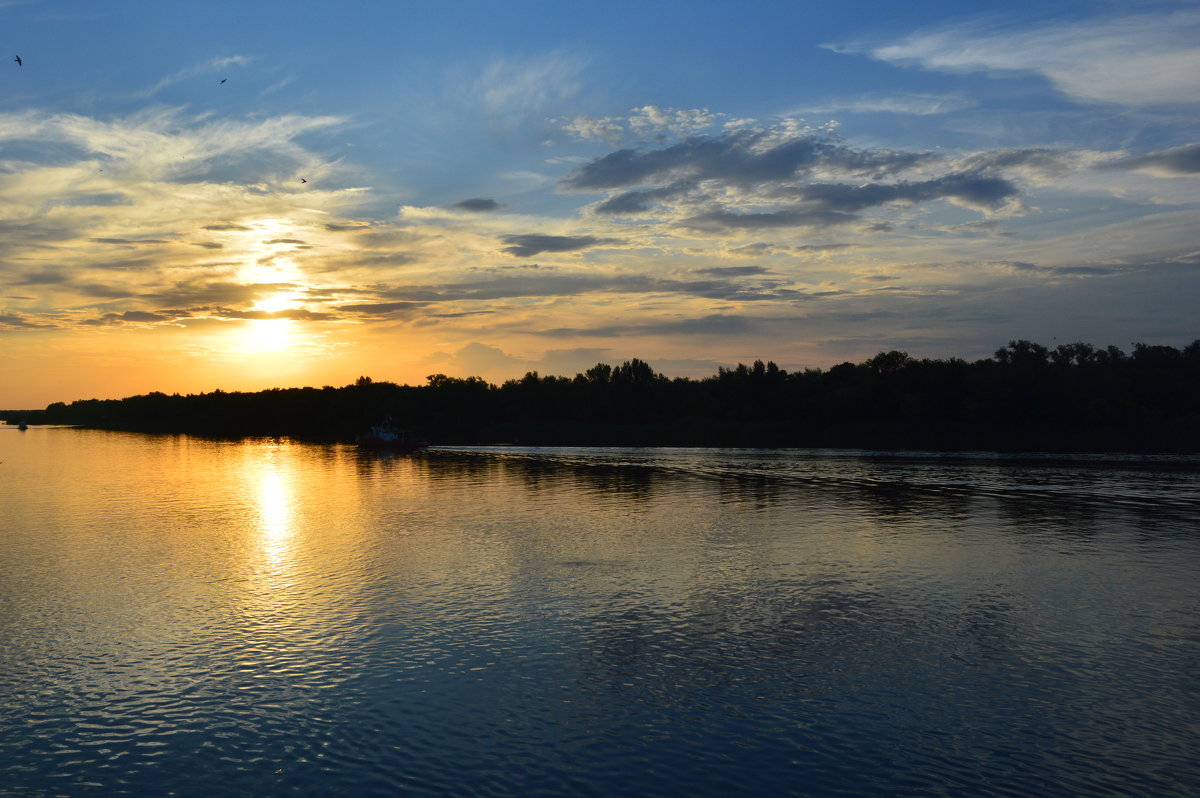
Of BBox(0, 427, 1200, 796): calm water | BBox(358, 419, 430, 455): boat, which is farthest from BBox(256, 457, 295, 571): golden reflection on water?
BBox(358, 419, 430, 455): boat

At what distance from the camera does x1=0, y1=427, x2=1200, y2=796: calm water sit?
20062mm

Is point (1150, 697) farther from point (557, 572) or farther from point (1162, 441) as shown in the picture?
point (1162, 441)

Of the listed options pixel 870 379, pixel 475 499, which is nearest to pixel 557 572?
pixel 475 499

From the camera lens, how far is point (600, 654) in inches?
1127

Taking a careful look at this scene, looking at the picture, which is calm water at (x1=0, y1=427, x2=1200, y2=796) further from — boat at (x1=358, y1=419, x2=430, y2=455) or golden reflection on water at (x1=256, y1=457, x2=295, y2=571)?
boat at (x1=358, y1=419, x2=430, y2=455)

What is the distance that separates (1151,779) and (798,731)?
27.3ft

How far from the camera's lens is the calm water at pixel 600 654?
65.8ft

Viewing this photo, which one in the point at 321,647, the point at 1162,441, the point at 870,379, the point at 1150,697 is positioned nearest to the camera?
the point at 1150,697

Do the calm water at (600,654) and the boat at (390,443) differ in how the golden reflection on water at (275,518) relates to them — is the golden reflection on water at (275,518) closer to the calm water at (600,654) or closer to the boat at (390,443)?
the calm water at (600,654)

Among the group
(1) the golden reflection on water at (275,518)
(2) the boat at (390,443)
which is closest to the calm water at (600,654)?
(1) the golden reflection on water at (275,518)

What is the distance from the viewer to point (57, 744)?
21.3 meters

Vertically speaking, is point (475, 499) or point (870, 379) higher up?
point (870, 379)

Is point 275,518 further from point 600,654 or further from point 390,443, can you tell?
point 390,443

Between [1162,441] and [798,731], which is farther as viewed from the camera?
[1162,441]
